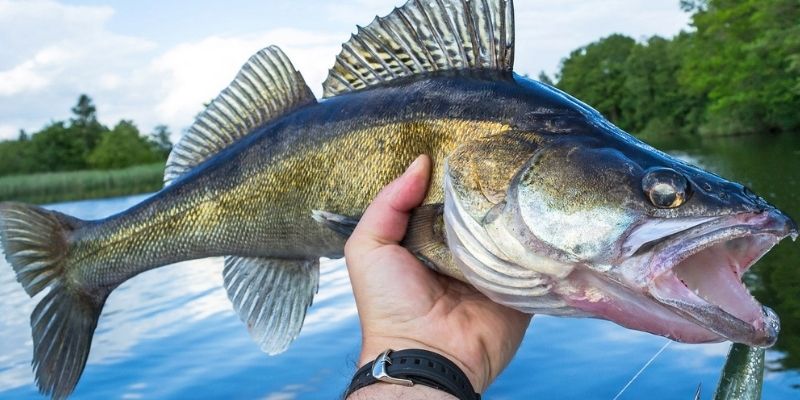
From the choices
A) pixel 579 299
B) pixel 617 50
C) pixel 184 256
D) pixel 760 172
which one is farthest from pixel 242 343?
pixel 617 50

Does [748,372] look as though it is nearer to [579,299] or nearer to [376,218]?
[579,299]

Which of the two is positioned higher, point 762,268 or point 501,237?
point 501,237

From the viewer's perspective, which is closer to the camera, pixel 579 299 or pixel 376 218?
pixel 579 299

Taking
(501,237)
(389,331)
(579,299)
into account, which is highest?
(501,237)

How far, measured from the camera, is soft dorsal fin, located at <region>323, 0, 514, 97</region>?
250 cm

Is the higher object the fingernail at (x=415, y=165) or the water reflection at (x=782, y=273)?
the fingernail at (x=415, y=165)

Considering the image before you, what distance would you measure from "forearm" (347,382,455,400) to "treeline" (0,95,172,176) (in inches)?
2861

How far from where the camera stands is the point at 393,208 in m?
2.38

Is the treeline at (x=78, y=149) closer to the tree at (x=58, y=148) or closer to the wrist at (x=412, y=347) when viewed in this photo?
the tree at (x=58, y=148)

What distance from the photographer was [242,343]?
8000 millimetres

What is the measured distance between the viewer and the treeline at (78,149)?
71062 mm

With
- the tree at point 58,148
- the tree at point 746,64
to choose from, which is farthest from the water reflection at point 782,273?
the tree at point 58,148

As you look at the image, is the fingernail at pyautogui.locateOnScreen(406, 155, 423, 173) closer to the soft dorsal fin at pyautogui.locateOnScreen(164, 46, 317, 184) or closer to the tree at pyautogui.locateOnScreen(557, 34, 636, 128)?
the soft dorsal fin at pyautogui.locateOnScreen(164, 46, 317, 184)

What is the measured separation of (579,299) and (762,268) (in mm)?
7903
